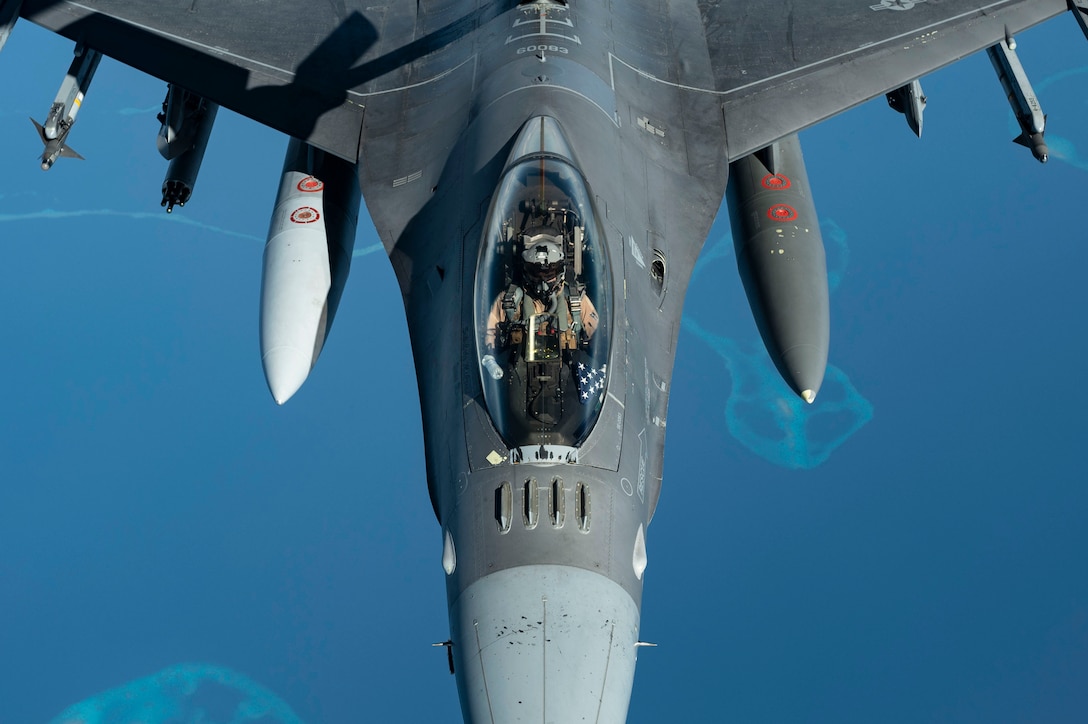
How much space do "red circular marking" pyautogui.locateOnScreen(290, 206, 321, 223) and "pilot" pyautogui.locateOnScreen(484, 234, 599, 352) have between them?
506cm

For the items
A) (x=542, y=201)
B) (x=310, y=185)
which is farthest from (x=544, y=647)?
(x=310, y=185)

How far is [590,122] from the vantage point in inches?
478

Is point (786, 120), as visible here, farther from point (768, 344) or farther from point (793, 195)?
point (768, 344)

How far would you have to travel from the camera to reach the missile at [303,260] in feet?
39.1

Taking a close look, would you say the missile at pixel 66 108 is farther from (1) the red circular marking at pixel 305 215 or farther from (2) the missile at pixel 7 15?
(1) the red circular marking at pixel 305 215

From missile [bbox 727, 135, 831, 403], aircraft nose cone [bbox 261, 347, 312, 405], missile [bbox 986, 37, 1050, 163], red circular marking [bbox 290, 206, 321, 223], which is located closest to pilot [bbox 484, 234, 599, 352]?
aircraft nose cone [bbox 261, 347, 312, 405]

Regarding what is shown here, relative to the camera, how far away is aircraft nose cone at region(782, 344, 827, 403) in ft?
39.3

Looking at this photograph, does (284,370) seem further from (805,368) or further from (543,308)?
(805,368)

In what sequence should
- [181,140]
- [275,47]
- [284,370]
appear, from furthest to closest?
[181,140] < [275,47] < [284,370]

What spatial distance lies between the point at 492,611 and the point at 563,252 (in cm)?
322

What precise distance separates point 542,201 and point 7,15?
9401 millimetres

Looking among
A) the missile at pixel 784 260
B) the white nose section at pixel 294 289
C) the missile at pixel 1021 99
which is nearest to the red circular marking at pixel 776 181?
the missile at pixel 784 260

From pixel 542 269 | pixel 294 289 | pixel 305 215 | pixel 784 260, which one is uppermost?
pixel 305 215

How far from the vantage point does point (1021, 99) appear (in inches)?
577
